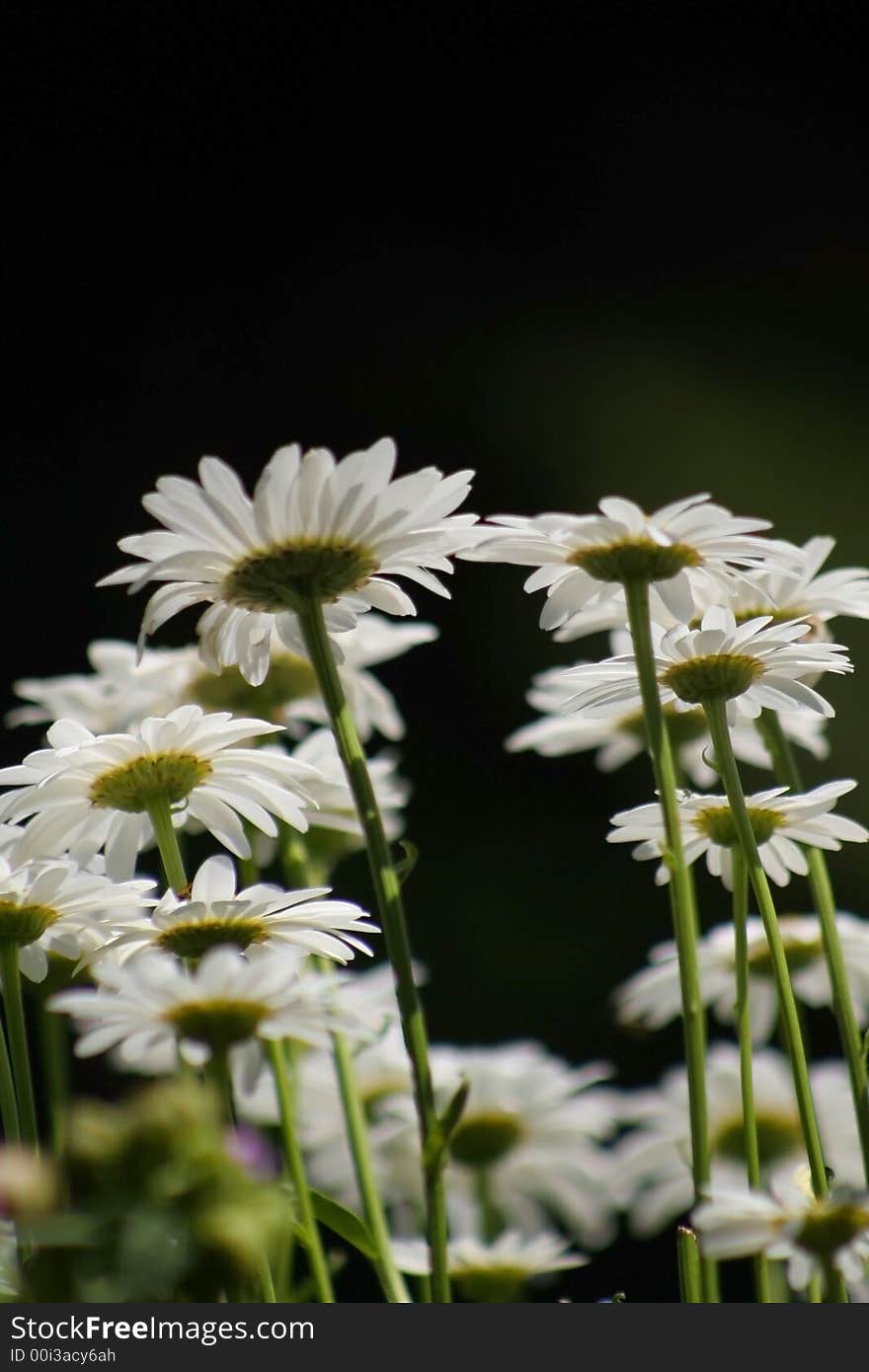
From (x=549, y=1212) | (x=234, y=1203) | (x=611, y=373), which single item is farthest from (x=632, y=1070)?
(x=234, y=1203)

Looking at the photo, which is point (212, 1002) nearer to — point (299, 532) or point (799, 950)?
point (299, 532)

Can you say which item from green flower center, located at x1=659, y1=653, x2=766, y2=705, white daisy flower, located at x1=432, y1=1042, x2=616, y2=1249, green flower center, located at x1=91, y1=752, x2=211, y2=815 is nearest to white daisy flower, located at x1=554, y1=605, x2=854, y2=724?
green flower center, located at x1=659, y1=653, x2=766, y2=705

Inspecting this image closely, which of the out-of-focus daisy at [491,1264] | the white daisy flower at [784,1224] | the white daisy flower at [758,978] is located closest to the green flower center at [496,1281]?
the out-of-focus daisy at [491,1264]

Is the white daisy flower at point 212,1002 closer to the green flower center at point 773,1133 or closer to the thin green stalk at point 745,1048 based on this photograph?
the thin green stalk at point 745,1048

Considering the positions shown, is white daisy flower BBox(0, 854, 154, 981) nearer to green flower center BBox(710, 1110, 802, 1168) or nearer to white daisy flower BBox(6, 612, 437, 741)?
white daisy flower BBox(6, 612, 437, 741)

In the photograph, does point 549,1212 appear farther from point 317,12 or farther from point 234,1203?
point 317,12
